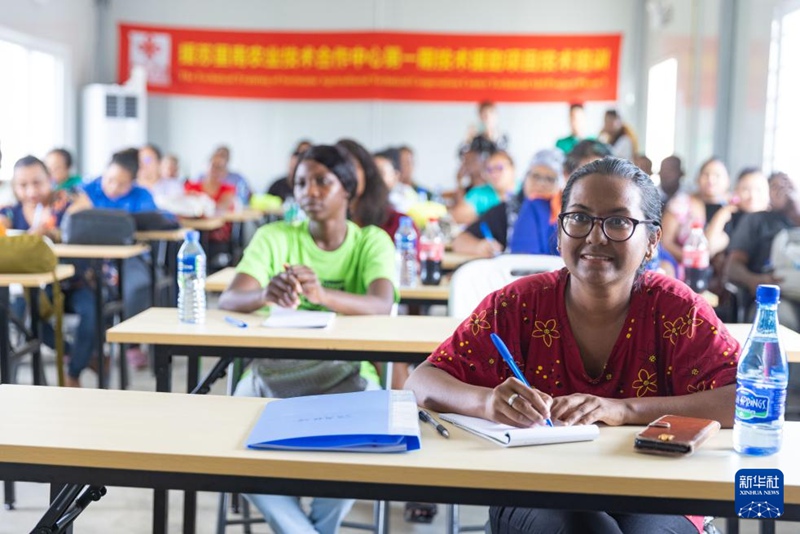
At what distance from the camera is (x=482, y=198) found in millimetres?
5879

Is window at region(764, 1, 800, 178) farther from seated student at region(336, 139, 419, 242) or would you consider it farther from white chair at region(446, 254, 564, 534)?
white chair at region(446, 254, 564, 534)

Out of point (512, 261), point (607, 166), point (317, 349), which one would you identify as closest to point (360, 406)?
point (607, 166)

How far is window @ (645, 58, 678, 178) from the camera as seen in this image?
8.80 meters

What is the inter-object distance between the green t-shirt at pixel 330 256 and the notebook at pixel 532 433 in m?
1.37

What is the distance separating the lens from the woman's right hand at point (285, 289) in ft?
8.41

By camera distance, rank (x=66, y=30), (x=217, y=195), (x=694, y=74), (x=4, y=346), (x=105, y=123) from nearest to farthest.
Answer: (x=4, y=346)
(x=694, y=74)
(x=217, y=195)
(x=66, y=30)
(x=105, y=123)

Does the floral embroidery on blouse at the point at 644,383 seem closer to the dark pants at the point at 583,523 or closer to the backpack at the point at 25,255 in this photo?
the dark pants at the point at 583,523

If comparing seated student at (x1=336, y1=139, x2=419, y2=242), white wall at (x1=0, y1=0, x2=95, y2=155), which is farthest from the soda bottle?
white wall at (x1=0, y1=0, x2=95, y2=155)

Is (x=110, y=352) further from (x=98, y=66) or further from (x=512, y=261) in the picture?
(x=98, y=66)

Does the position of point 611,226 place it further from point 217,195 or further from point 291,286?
point 217,195

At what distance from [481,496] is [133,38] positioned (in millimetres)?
10010

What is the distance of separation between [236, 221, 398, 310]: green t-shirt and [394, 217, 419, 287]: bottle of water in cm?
77

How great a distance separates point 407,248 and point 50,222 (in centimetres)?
202

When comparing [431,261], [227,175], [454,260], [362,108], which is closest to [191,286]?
[431,261]
